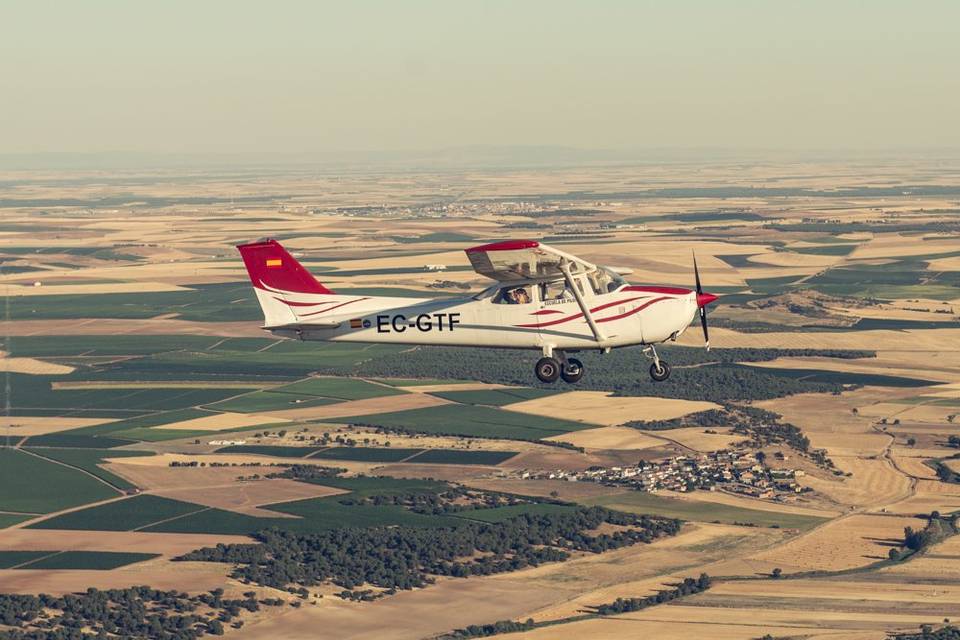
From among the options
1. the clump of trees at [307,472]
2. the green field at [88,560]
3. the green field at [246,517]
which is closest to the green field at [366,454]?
the clump of trees at [307,472]

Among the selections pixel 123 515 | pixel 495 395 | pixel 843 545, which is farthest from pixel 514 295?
pixel 495 395

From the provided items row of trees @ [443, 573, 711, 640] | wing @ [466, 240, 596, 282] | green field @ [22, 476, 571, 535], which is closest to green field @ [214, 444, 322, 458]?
green field @ [22, 476, 571, 535]

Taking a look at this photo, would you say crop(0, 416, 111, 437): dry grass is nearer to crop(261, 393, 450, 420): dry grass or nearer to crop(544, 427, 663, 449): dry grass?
crop(261, 393, 450, 420): dry grass

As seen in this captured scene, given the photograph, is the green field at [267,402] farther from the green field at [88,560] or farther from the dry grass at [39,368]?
the green field at [88,560]

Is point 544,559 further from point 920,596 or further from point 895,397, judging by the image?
point 895,397

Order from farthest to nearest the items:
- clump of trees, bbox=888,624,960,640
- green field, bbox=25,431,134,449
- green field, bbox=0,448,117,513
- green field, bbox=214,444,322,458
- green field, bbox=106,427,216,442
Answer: green field, bbox=106,427,216,442
green field, bbox=25,431,134,449
green field, bbox=214,444,322,458
green field, bbox=0,448,117,513
clump of trees, bbox=888,624,960,640

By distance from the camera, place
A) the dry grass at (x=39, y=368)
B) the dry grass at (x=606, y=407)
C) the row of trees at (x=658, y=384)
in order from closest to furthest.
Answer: the dry grass at (x=606, y=407) → the row of trees at (x=658, y=384) → the dry grass at (x=39, y=368)

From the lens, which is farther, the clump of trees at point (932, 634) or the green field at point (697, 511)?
the green field at point (697, 511)
